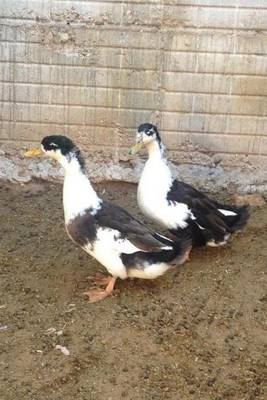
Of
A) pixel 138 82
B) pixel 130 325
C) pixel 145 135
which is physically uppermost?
pixel 138 82

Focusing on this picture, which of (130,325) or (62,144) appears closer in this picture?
(130,325)

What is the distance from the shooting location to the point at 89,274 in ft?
13.4

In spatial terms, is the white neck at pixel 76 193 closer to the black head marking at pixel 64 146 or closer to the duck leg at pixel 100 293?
the black head marking at pixel 64 146

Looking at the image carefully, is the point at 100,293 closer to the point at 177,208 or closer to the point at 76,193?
the point at 76,193

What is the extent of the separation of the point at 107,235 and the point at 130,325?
54 cm

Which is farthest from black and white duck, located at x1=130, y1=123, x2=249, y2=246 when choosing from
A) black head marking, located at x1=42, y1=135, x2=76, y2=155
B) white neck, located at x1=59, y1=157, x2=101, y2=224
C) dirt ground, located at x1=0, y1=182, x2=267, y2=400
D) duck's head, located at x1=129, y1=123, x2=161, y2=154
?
black head marking, located at x1=42, y1=135, x2=76, y2=155

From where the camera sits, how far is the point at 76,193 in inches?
149

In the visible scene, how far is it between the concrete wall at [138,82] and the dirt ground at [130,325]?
2.88 ft

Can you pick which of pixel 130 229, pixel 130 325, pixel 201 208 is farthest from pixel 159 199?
A: pixel 130 325

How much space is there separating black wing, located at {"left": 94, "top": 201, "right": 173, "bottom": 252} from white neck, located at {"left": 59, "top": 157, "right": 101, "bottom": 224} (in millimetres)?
86

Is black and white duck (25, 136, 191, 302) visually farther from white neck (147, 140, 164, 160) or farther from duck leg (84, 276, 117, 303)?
white neck (147, 140, 164, 160)

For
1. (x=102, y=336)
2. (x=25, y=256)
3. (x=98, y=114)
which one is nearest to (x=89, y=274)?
(x=25, y=256)

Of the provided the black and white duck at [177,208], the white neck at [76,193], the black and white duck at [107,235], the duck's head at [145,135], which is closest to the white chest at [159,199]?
the black and white duck at [177,208]

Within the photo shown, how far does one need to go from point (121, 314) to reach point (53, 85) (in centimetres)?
225
